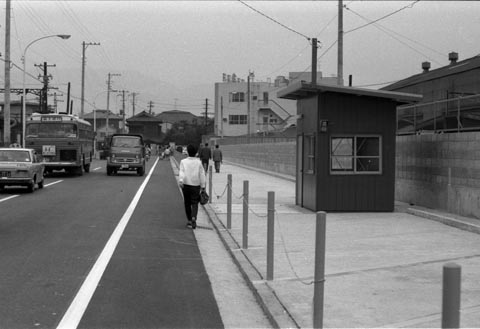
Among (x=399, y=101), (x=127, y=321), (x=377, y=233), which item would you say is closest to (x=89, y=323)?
(x=127, y=321)

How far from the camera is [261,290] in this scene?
697 cm

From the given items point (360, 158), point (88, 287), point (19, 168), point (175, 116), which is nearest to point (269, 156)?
point (19, 168)

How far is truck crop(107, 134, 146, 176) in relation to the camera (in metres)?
33.8

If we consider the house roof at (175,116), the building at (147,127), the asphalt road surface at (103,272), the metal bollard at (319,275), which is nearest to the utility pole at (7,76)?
the asphalt road surface at (103,272)

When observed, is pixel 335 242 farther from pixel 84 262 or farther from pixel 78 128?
pixel 78 128

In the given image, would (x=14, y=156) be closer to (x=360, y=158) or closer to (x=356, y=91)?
(x=360, y=158)

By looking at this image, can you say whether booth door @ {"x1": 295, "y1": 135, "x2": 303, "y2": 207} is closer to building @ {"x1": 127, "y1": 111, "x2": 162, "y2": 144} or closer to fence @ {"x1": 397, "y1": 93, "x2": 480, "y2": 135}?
fence @ {"x1": 397, "y1": 93, "x2": 480, "y2": 135}

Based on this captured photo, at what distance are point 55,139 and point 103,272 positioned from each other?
23887mm

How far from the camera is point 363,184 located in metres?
14.7

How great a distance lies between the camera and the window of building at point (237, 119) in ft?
325

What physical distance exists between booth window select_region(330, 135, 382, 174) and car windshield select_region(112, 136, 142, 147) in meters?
21.1

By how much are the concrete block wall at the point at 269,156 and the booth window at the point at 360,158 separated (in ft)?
42.9

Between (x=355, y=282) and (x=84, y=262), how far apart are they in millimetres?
4052

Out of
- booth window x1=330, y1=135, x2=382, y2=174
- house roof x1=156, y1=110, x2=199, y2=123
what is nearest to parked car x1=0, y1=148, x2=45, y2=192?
booth window x1=330, y1=135, x2=382, y2=174
